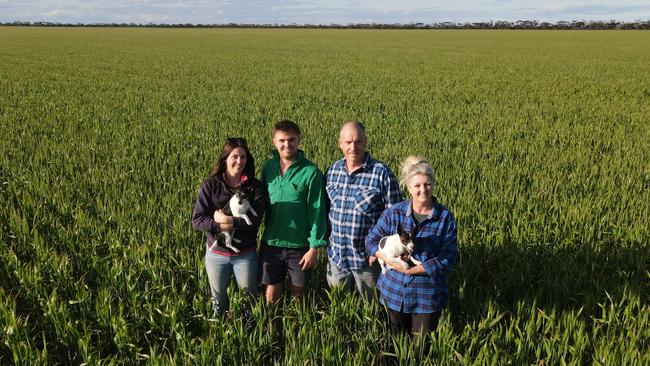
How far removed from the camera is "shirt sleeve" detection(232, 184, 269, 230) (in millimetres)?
3238

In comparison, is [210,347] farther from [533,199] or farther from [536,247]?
[533,199]

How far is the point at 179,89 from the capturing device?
18.7m

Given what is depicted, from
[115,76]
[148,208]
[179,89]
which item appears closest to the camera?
[148,208]

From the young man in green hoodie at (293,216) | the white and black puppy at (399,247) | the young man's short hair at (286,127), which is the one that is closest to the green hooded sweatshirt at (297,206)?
the young man in green hoodie at (293,216)

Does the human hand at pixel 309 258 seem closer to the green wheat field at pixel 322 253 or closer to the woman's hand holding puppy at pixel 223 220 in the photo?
the green wheat field at pixel 322 253

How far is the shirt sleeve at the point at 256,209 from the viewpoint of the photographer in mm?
3238

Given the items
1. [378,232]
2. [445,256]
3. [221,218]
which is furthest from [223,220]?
[445,256]

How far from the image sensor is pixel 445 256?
299 cm

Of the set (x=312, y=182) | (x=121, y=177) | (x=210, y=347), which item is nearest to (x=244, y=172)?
(x=312, y=182)

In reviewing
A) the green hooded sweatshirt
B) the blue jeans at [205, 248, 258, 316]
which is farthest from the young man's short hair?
the blue jeans at [205, 248, 258, 316]

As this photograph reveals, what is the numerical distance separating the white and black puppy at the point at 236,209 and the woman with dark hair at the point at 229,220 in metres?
0.02

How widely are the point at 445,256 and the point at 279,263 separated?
1.22m

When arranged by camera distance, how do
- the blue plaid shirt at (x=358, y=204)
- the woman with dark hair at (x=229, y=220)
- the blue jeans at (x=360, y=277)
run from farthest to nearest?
the blue jeans at (x=360, y=277) → the blue plaid shirt at (x=358, y=204) → the woman with dark hair at (x=229, y=220)

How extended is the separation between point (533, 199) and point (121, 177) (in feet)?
17.3
